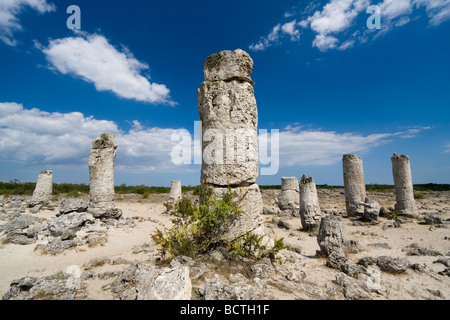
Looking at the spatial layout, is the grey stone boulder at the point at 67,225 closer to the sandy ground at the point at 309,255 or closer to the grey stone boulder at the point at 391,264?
the sandy ground at the point at 309,255

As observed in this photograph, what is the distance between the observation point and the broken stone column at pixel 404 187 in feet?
36.5

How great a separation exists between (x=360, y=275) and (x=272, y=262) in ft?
4.76

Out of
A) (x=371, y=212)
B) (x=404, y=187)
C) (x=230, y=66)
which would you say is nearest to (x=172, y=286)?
(x=230, y=66)

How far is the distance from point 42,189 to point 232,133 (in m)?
13.6

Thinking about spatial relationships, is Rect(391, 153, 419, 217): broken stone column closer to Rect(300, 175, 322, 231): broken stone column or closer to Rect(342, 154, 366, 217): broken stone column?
Rect(342, 154, 366, 217): broken stone column

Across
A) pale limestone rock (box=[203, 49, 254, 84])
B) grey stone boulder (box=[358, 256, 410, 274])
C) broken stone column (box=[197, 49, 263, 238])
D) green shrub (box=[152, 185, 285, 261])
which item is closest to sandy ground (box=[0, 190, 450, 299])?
grey stone boulder (box=[358, 256, 410, 274])

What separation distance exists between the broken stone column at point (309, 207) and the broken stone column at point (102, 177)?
8.03 metres

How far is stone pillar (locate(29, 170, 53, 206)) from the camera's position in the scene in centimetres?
1250

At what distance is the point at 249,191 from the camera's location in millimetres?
4270

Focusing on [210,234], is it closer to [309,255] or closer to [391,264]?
[309,255]

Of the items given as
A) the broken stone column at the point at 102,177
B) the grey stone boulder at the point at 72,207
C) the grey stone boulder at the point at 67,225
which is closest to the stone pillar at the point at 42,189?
the grey stone boulder at the point at 72,207

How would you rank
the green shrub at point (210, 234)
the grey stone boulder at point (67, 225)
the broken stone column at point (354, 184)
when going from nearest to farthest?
the green shrub at point (210, 234) < the grey stone boulder at point (67, 225) < the broken stone column at point (354, 184)

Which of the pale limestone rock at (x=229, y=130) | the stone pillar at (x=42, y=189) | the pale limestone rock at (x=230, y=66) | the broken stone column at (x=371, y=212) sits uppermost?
the pale limestone rock at (x=230, y=66)

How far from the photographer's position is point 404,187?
11.3 metres
